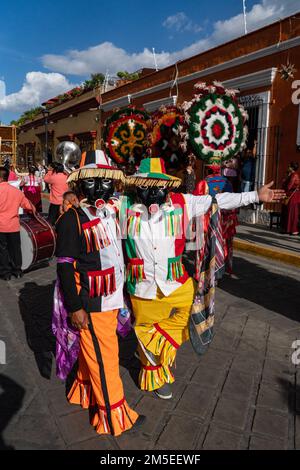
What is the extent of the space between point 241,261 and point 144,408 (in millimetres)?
5329

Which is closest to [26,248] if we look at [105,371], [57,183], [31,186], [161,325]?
[57,183]

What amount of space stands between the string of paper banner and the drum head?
206cm

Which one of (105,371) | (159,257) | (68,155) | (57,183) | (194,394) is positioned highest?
(68,155)

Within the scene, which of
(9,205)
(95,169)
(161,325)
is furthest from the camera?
(9,205)

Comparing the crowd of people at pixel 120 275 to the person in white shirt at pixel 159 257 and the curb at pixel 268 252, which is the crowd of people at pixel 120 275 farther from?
the curb at pixel 268 252

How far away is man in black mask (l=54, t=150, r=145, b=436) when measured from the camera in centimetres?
257

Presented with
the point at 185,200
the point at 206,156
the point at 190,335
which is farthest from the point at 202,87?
the point at 190,335

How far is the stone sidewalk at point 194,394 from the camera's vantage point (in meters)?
2.64

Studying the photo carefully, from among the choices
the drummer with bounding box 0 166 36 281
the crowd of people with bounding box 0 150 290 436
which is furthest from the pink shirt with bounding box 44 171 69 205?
the crowd of people with bounding box 0 150 290 436

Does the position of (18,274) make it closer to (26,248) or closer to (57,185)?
(26,248)

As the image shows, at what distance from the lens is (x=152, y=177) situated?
291 centimetres

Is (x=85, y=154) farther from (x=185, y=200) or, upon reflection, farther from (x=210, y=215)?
(x=210, y=215)

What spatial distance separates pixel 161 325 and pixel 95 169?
4.19 feet

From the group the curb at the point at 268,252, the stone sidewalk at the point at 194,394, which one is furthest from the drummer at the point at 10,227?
the curb at the point at 268,252
